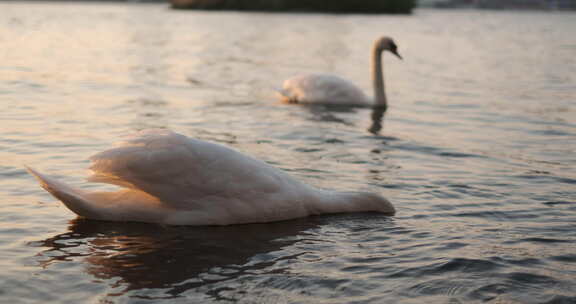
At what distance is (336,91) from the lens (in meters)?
16.1

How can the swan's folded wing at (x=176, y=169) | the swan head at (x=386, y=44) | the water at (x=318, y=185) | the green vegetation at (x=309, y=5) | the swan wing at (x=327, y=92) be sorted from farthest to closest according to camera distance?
the green vegetation at (x=309, y=5), the swan head at (x=386, y=44), the swan wing at (x=327, y=92), the swan's folded wing at (x=176, y=169), the water at (x=318, y=185)

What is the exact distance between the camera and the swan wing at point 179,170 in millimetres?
6633

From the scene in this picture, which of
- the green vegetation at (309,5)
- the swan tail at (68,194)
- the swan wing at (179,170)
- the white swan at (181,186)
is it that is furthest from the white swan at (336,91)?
the green vegetation at (309,5)

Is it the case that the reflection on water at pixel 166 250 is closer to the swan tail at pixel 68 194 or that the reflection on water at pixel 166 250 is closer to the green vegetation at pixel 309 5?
the swan tail at pixel 68 194

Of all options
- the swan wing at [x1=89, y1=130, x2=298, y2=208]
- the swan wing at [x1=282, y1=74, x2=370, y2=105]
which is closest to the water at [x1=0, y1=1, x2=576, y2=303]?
the swan wing at [x1=89, y1=130, x2=298, y2=208]

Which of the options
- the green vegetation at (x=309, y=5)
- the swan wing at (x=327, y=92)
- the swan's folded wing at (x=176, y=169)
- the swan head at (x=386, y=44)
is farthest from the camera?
the green vegetation at (x=309, y=5)

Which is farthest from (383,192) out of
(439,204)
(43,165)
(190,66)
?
(190,66)

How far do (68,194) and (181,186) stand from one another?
0.97 m


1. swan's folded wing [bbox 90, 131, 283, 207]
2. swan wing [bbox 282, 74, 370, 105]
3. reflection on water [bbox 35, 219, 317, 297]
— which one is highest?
swan's folded wing [bbox 90, 131, 283, 207]

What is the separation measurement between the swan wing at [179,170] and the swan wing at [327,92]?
9.14m

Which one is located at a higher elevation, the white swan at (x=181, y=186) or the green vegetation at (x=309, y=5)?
the green vegetation at (x=309, y=5)

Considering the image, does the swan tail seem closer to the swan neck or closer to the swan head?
the swan neck

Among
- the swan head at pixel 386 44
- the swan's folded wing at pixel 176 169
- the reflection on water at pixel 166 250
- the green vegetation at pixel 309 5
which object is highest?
the green vegetation at pixel 309 5

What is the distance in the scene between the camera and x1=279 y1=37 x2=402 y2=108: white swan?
16156 mm
